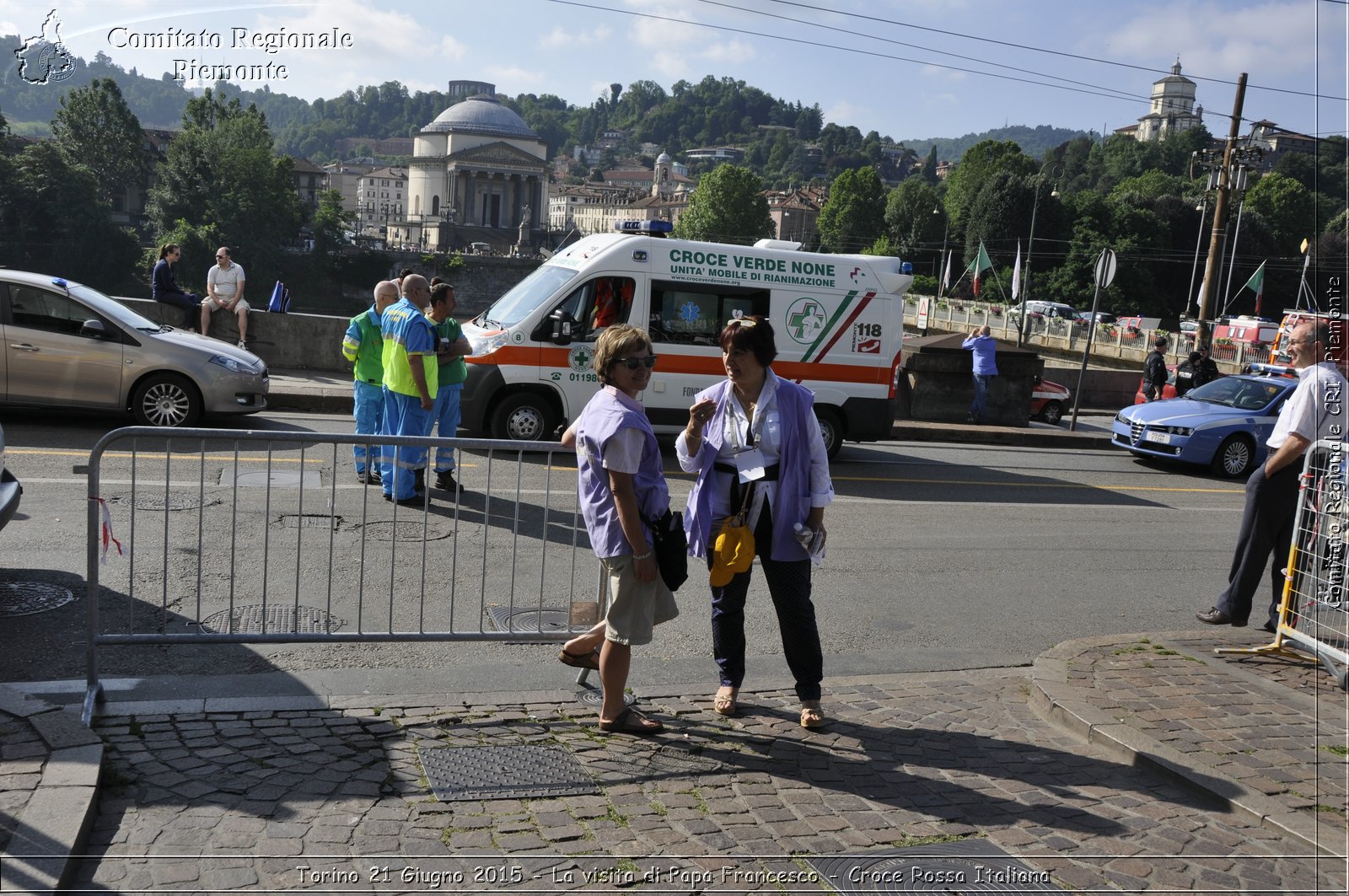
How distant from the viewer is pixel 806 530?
197 inches

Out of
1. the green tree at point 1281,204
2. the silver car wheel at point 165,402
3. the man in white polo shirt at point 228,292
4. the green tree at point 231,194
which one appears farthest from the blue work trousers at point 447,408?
the green tree at point 231,194

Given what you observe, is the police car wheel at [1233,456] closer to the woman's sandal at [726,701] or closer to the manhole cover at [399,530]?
the manhole cover at [399,530]

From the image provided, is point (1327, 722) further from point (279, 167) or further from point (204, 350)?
point (279, 167)

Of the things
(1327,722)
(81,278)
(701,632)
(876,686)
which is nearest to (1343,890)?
(1327,722)

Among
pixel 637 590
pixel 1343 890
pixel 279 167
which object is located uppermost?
pixel 279 167

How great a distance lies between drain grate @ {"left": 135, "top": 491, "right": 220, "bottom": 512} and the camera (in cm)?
593

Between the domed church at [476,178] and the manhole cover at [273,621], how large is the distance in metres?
154

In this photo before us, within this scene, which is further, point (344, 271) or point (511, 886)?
point (344, 271)

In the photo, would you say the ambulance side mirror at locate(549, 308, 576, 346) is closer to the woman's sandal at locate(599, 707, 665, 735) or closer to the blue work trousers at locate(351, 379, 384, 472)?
the blue work trousers at locate(351, 379, 384, 472)

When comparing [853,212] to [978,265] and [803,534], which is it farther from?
[803,534]

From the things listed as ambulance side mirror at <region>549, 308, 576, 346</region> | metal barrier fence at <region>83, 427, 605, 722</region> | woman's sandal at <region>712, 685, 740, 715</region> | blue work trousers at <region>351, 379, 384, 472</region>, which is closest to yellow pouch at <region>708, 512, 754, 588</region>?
woman's sandal at <region>712, 685, 740, 715</region>

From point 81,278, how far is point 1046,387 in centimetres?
9036

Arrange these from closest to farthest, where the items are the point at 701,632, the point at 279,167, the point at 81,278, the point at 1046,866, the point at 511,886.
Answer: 1. the point at 511,886
2. the point at 1046,866
3. the point at 701,632
4. the point at 81,278
5. the point at 279,167

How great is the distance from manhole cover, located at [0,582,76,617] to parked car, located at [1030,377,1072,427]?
762 inches
